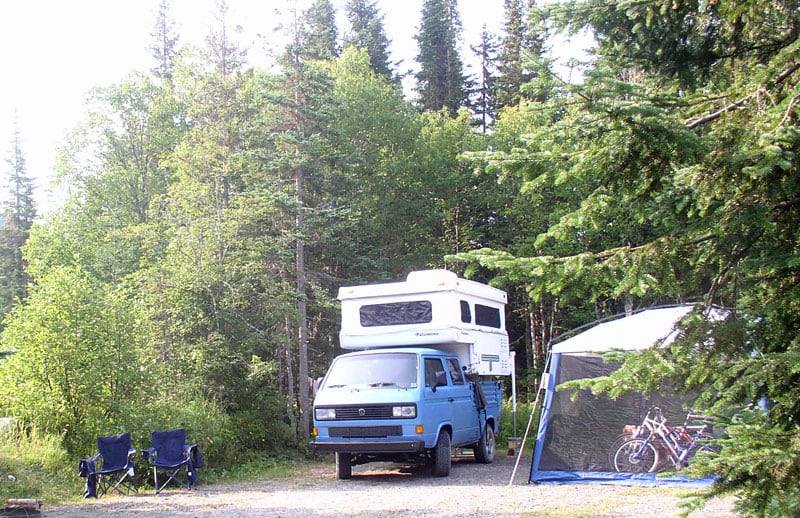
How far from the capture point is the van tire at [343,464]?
37.3ft

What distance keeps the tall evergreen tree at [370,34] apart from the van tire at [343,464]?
24929mm

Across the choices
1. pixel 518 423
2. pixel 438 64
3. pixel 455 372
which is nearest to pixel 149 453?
pixel 455 372

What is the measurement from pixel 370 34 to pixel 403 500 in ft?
99.1

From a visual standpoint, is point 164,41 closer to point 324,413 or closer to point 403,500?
point 324,413

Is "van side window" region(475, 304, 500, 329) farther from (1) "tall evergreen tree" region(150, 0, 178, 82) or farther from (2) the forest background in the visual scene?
(1) "tall evergreen tree" region(150, 0, 178, 82)

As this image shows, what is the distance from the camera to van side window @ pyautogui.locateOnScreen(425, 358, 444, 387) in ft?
36.4

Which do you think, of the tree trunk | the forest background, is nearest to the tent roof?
the forest background

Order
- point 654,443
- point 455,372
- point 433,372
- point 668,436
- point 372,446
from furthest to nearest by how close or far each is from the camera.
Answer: point 455,372
point 433,372
point 372,446
point 654,443
point 668,436

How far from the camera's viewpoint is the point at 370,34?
1405 inches

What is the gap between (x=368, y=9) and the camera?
1508 inches

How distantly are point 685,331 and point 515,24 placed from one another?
105 feet

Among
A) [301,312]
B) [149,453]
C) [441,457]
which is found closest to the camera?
[149,453]

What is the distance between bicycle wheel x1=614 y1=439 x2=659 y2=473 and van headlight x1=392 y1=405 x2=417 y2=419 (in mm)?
2783

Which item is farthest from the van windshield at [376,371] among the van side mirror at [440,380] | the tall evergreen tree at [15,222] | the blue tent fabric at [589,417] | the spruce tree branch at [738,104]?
the tall evergreen tree at [15,222]
